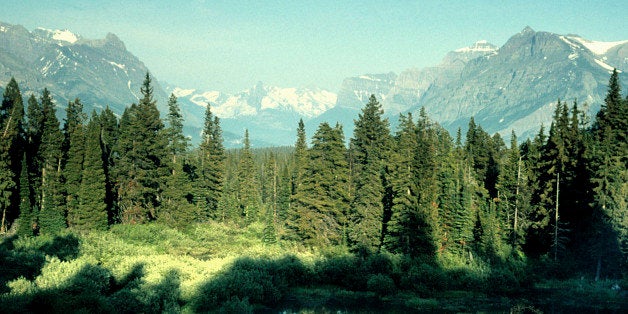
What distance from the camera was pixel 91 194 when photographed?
6419 centimetres

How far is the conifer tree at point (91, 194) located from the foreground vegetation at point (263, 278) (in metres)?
2.63

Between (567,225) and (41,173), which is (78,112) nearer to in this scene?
(41,173)

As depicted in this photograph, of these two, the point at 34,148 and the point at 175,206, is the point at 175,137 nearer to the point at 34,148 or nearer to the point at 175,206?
the point at 175,206

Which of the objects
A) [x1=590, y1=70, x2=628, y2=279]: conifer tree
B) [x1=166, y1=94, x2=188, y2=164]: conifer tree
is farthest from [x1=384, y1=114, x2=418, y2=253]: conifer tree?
[x1=166, y1=94, x2=188, y2=164]: conifer tree

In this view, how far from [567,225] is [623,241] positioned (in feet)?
26.3

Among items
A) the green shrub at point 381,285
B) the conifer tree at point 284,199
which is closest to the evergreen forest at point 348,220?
the green shrub at point 381,285

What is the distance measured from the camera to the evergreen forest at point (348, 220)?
51.5m

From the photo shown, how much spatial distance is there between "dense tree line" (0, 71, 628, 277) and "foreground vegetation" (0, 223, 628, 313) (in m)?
3.69

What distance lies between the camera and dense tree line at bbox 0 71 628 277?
60344 mm

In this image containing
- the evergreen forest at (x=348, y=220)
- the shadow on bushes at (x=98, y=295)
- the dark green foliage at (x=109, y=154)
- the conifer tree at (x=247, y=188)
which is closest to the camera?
the shadow on bushes at (x=98, y=295)

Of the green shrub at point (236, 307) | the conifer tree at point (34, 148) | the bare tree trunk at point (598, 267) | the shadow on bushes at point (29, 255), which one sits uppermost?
the conifer tree at point (34, 148)

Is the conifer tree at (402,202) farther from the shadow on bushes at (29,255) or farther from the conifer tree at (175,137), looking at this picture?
the shadow on bushes at (29,255)

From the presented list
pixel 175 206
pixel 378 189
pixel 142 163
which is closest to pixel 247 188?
pixel 175 206

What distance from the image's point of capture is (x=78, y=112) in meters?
77.4
